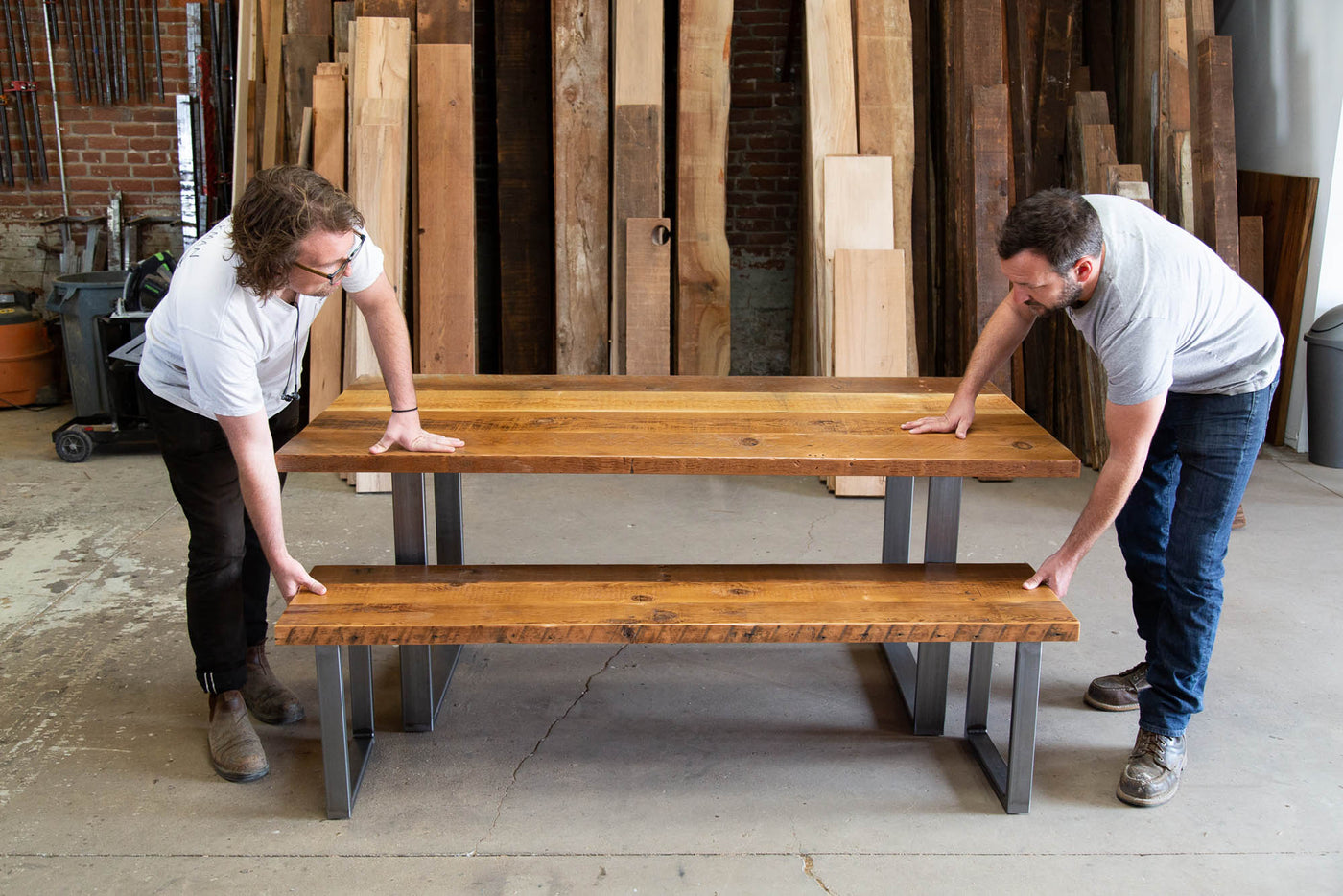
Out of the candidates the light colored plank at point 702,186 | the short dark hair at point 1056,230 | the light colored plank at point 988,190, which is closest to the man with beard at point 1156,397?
the short dark hair at point 1056,230

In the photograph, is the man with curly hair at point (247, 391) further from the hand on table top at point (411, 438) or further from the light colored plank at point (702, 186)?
the light colored plank at point (702, 186)

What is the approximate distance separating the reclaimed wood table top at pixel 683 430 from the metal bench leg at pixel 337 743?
0.46 metres

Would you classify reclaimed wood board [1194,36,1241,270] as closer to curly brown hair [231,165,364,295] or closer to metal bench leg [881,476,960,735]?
metal bench leg [881,476,960,735]

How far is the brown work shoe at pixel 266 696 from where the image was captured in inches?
126

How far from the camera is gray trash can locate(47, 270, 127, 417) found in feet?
19.0

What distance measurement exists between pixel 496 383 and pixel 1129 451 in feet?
5.82

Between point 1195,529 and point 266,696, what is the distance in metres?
2.50

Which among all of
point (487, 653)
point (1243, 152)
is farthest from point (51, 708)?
point (1243, 152)

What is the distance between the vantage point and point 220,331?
2463mm

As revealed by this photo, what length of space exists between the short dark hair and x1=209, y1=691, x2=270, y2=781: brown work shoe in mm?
2204

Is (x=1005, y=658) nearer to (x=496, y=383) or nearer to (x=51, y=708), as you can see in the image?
(x=496, y=383)

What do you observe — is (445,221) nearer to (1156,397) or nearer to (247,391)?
(247,391)

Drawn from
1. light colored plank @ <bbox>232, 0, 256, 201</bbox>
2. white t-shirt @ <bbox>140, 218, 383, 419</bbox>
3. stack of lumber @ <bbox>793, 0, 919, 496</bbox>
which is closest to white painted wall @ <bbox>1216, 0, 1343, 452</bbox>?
stack of lumber @ <bbox>793, 0, 919, 496</bbox>

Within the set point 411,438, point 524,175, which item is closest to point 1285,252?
point 524,175
